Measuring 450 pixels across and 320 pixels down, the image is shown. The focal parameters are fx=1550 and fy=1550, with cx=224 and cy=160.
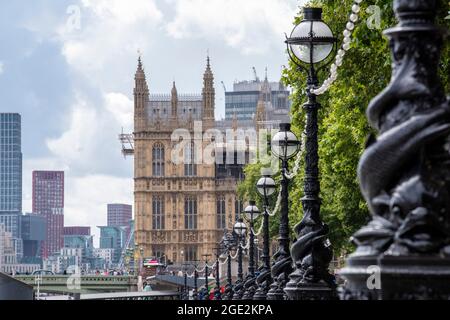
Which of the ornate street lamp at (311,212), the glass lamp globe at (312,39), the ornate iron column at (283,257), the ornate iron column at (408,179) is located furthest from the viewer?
the ornate iron column at (283,257)

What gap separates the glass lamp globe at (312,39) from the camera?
20.9m

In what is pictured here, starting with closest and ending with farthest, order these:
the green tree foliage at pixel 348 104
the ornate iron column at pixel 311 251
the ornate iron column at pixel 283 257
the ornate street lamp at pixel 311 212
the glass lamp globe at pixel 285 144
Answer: the ornate iron column at pixel 311 251 → the ornate street lamp at pixel 311 212 → the green tree foliage at pixel 348 104 → the glass lamp globe at pixel 285 144 → the ornate iron column at pixel 283 257

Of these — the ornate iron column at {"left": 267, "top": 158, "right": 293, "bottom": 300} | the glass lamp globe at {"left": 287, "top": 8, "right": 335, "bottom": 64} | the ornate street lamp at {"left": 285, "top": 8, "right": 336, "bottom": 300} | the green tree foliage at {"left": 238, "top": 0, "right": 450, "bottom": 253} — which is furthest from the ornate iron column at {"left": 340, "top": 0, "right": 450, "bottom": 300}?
the ornate iron column at {"left": 267, "top": 158, "right": 293, "bottom": 300}

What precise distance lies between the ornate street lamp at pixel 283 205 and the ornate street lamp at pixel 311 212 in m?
7.28

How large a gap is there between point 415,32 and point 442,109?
44cm

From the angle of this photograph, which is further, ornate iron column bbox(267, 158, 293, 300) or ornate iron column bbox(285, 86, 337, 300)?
ornate iron column bbox(267, 158, 293, 300)

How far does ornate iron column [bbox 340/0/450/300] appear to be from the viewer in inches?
304

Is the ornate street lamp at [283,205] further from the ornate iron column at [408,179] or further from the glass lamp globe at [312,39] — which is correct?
the ornate iron column at [408,179]

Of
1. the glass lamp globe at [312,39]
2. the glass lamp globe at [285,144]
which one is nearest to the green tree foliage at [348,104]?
the glass lamp globe at [312,39]

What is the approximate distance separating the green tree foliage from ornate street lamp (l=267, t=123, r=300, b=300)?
1.86m

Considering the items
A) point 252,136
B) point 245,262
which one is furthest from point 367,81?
point 252,136

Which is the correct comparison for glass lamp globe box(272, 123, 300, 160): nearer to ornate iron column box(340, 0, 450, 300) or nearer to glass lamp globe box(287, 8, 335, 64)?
glass lamp globe box(287, 8, 335, 64)
